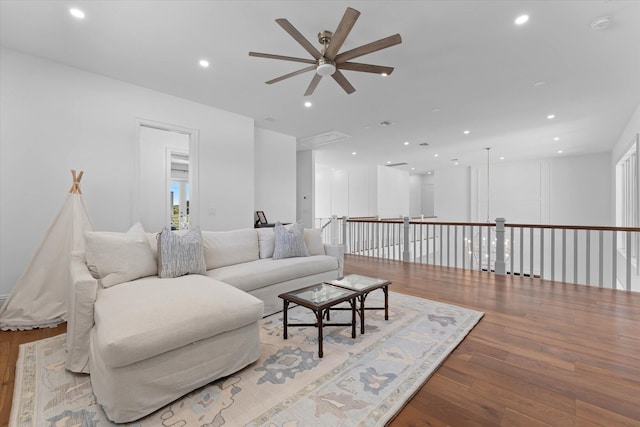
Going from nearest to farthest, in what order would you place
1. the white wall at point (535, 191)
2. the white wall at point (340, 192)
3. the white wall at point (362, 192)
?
the white wall at point (535, 191)
the white wall at point (362, 192)
the white wall at point (340, 192)

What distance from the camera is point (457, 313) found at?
9.03 feet

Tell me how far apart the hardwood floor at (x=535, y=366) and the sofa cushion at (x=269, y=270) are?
136 centimetres

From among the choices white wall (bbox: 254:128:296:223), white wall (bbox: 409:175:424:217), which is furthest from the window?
white wall (bbox: 409:175:424:217)

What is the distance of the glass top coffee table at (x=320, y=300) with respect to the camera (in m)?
1.94

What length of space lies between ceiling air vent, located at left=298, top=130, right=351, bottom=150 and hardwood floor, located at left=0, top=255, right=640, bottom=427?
4.05 m

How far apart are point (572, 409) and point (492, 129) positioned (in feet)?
18.3

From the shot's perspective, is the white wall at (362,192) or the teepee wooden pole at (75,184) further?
the white wall at (362,192)

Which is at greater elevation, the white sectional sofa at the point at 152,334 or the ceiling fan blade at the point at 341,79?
the ceiling fan blade at the point at 341,79

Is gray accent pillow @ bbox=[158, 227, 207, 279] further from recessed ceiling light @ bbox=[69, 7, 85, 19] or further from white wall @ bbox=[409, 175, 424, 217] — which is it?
white wall @ bbox=[409, 175, 424, 217]

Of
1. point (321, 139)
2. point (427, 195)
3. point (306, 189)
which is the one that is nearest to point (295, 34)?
point (321, 139)

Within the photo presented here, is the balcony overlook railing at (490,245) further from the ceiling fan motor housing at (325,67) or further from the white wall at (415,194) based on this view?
the white wall at (415,194)

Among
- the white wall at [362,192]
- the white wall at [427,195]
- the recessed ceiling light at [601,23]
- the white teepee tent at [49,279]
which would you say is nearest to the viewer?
the recessed ceiling light at [601,23]

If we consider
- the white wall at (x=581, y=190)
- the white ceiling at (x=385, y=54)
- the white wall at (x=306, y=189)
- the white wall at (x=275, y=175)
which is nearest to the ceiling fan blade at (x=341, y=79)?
the white ceiling at (x=385, y=54)

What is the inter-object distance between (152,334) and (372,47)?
251 cm
